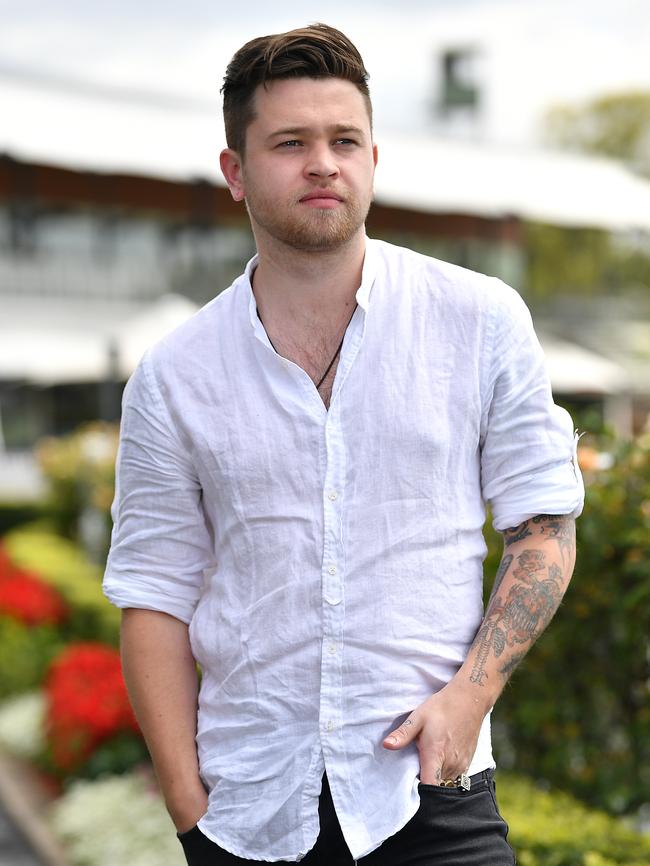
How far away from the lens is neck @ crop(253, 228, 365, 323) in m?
2.14

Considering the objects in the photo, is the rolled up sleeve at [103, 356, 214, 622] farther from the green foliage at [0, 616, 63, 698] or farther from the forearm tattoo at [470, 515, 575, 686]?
the green foliage at [0, 616, 63, 698]

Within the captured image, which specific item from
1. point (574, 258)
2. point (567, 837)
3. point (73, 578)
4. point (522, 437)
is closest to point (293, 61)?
point (522, 437)

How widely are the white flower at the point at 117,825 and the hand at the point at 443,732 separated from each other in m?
3.37

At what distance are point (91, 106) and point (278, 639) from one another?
23154mm

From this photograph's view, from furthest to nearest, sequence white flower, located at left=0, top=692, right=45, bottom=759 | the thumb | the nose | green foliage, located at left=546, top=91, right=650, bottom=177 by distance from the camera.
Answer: green foliage, located at left=546, top=91, right=650, bottom=177, white flower, located at left=0, top=692, right=45, bottom=759, the nose, the thumb

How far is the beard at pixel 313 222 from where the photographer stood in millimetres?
2070

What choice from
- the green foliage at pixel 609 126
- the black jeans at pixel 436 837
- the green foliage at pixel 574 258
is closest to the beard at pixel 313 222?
the black jeans at pixel 436 837

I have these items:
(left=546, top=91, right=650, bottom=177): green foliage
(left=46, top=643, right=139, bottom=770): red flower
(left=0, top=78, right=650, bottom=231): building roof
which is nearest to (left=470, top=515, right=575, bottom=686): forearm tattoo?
(left=46, top=643, right=139, bottom=770): red flower

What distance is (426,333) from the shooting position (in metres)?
2.11

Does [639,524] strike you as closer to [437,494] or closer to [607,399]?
[437,494]

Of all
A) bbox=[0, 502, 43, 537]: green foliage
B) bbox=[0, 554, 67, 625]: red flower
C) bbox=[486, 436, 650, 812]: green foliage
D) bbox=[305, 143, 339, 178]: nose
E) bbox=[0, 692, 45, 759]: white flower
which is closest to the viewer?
bbox=[305, 143, 339, 178]: nose

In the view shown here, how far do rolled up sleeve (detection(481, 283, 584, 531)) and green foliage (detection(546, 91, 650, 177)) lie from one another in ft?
130

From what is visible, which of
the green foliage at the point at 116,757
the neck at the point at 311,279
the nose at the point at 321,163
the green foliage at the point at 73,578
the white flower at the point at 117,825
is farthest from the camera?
the green foliage at the point at 73,578

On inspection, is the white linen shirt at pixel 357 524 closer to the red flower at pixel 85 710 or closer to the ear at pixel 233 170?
the ear at pixel 233 170
